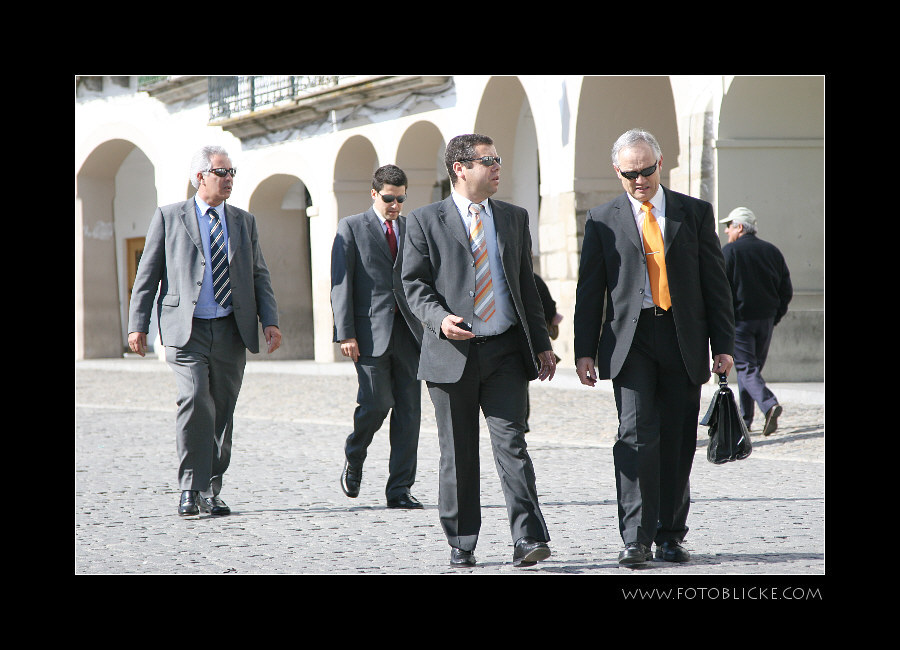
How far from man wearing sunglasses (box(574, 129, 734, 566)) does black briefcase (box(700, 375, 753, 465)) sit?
154 mm

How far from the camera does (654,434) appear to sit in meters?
5.38

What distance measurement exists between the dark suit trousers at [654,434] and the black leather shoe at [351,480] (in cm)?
231

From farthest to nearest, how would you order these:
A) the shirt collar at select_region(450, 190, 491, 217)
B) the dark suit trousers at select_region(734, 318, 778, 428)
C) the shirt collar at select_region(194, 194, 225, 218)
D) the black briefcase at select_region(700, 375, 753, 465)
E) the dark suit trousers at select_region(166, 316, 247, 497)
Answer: the dark suit trousers at select_region(734, 318, 778, 428), the shirt collar at select_region(194, 194, 225, 218), the dark suit trousers at select_region(166, 316, 247, 497), the black briefcase at select_region(700, 375, 753, 465), the shirt collar at select_region(450, 190, 491, 217)

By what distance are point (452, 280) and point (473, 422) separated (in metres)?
0.61

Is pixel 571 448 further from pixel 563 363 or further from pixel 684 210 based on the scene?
pixel 563 363

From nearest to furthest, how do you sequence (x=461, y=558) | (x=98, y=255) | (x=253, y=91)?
(x=461, y=558), (x=253, y=91), (x=98, y=255)

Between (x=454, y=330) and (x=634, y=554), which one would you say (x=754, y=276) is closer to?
(x=634, y=554)

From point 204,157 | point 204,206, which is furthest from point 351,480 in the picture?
point 204,157

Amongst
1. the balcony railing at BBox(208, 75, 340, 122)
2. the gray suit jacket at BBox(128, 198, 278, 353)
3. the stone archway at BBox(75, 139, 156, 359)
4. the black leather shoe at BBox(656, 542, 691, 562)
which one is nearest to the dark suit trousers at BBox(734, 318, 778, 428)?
the gray suit jacket at BBox(128, 198, 278, 353)

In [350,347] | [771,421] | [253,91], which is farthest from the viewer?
[253,91]

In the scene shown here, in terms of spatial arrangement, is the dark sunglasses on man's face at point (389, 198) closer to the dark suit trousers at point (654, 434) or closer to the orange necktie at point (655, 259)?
the orange necktie at point (655, 259)

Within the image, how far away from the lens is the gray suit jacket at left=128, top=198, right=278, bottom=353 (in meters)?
6.96

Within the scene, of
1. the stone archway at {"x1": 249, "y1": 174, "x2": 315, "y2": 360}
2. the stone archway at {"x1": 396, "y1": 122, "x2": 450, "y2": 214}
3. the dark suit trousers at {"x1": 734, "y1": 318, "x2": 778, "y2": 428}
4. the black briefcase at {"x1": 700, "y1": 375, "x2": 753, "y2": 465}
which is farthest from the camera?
the stone archway at {"x1": 249, "y1": 174, "x2": 315, "y2": 360}

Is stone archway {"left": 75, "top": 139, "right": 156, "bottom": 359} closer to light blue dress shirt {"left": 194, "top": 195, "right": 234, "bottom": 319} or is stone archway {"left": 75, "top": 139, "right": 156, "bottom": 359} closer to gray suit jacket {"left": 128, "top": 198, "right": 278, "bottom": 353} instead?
gray suit jacket {"left": 128, "top": 198, "right": 278, "bottom": 353}
